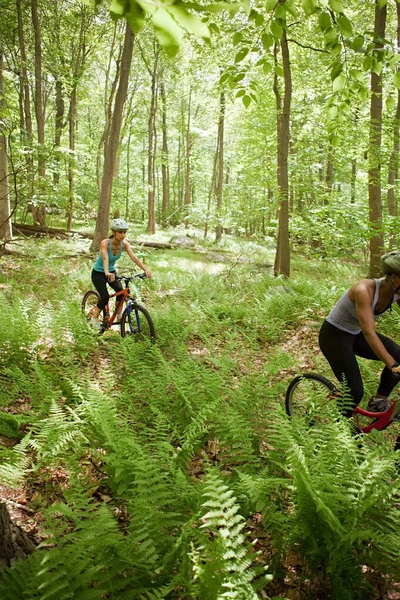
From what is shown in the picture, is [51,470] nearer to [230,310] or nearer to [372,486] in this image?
[372,486]

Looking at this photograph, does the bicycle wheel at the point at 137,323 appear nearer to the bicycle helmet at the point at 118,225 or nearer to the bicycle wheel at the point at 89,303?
the bicycle wheel at the point at 89,303

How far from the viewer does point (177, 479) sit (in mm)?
2838

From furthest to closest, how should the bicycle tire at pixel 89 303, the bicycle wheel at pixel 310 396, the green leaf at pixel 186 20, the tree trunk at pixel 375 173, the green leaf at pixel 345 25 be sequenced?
the tree trunk at pixel 375 173 < the bicycle tire at pixel 89 303 < the bicycle wheel at pixel 310 396 < the green leaf at pixel 345 25 < the green leaf at pixel 186 20

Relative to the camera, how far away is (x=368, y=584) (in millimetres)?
2262

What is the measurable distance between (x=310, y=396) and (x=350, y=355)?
65cm

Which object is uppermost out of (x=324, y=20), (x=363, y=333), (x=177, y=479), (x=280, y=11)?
(x=280, y=11)

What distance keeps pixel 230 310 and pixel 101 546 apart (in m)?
→ 7.24

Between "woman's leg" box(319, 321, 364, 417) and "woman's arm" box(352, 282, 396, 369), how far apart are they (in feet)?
1.40

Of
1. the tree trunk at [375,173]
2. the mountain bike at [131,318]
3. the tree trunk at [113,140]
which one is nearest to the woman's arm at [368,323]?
the mountain bike at [131,318]

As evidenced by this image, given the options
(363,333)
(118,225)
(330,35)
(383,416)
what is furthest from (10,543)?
(118,225)

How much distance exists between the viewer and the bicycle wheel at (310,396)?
4.00m

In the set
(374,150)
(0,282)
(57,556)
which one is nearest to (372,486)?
(57,556)

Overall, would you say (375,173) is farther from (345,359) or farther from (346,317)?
(345,359)

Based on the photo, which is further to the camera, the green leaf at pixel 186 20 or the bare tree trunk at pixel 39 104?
the bare tree trunk at pixel 39 104
